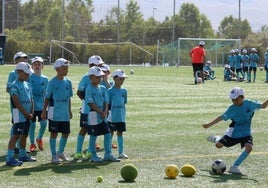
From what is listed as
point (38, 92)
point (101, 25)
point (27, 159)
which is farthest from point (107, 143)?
point (101, 25)

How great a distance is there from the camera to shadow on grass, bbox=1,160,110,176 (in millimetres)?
10773

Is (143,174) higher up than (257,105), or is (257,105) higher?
(257,105)

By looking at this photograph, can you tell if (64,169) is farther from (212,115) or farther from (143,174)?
(212,115)

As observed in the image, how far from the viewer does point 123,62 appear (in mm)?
75125

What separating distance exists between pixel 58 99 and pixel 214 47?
5357 centimetres

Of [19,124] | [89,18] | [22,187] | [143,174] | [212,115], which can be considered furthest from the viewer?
[89,18]

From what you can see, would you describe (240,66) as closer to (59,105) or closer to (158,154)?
(158,154)

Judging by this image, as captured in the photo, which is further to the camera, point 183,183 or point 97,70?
point 97,70

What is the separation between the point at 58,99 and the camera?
11.8m

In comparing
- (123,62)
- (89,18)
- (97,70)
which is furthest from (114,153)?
(89,18)

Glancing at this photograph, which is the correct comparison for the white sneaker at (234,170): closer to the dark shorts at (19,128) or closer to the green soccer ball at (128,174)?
the green soccer ball at (128,174)

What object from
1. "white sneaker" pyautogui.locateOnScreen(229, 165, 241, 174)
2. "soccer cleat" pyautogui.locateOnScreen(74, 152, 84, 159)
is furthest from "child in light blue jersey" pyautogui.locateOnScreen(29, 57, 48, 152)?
"white sneaker" pyautogui.locateOnScreen(229, 165, 241, 174)

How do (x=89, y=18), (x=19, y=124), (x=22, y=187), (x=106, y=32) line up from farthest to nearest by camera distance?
1. (x=89, y=18)
2. (x=106, y=32)
3. (x=19, y=124)
4. (x=22, y=187)

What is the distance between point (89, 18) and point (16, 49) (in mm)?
33419
